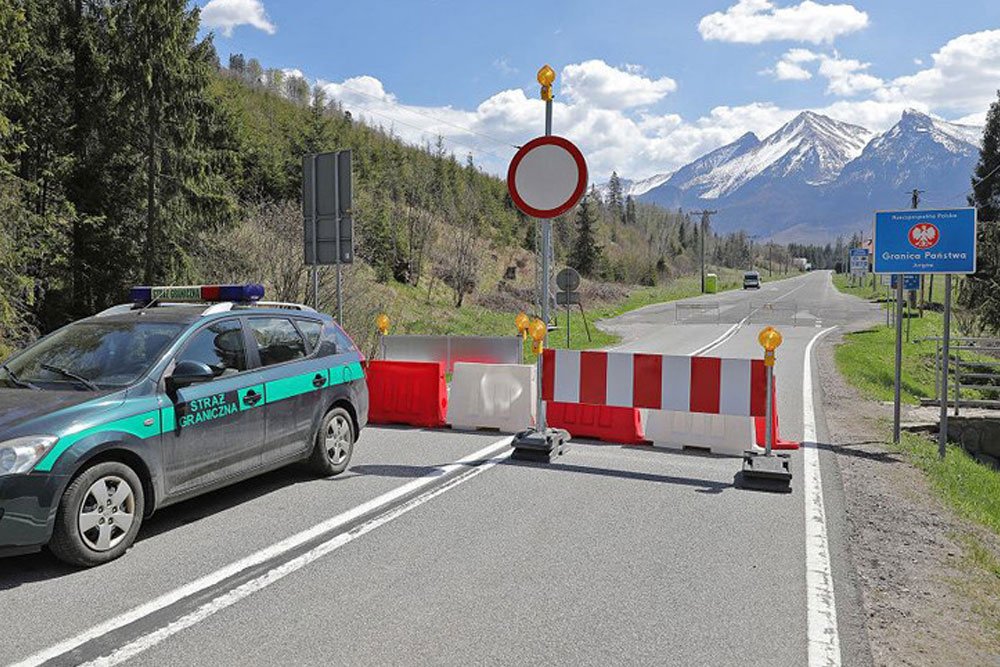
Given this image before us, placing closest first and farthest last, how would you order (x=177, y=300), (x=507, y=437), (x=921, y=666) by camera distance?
(x=921, y=666), (x=177, y=300), (x=507, y=437)

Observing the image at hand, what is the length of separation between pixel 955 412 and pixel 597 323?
23.3m

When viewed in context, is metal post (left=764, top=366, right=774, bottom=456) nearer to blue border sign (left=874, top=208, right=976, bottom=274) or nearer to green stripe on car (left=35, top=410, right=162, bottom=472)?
blue border sign (left=874, top=208, right=976, bottom=274)

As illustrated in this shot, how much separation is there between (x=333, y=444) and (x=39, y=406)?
106 inches

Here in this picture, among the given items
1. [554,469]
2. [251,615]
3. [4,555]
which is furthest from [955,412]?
[4,555]

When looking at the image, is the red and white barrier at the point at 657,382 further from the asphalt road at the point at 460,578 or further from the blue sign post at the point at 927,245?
the blue sign post at the point at 927,245

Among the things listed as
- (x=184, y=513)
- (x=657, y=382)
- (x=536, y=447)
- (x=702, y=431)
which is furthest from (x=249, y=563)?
(x=702, y=431)

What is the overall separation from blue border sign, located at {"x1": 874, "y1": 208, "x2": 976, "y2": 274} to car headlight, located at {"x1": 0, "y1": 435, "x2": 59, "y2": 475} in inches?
335

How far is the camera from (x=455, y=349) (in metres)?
11.4

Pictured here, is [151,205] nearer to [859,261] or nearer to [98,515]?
[98,515]

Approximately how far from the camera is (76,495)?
436cm

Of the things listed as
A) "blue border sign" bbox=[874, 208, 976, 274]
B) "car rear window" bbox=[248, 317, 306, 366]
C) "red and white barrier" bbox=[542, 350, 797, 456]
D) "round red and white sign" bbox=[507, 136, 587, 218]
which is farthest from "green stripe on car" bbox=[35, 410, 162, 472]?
"blue border sign" bbox=[874, 208, 976, 274]

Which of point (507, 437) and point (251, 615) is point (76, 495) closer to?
point (251, 615)

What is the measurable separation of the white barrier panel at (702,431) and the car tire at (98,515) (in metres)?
5.37

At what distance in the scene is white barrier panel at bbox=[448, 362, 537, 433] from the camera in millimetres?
9023
